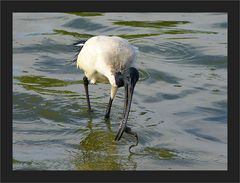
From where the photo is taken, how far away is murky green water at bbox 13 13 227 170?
24.0 feet

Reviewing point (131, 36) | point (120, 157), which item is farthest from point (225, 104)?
point (131, 36)

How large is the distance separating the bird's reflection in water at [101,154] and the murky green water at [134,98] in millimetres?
10

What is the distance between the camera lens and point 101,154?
7359mm

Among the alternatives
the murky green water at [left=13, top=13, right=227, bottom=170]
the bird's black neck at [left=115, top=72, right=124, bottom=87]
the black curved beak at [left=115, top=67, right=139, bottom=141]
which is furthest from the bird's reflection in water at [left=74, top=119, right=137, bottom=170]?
the bird's black neck at [left=115, top=72, right=124, bottom=87]

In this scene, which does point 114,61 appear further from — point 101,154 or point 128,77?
point 101,154

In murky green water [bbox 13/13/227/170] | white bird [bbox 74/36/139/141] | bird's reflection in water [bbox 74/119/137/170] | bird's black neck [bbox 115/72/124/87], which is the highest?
white bird [bbox 74/36/139/141]

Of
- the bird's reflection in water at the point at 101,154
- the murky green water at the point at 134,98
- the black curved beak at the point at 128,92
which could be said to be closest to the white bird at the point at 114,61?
the black curved beak at the point at 128,92

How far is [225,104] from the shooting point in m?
9.09

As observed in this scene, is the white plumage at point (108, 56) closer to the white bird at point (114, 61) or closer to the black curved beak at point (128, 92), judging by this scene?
the white bird at point (114, 61)

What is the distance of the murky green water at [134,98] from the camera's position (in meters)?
7.30

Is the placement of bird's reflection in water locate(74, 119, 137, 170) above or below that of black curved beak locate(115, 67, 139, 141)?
below

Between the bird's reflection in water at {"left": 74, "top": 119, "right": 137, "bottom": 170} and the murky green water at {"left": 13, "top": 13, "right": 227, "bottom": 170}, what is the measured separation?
0.01 m

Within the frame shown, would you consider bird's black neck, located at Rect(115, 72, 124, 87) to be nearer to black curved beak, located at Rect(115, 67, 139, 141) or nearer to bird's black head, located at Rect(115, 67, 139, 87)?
bird's black head, located at Rect(115, 67, 139, 87)

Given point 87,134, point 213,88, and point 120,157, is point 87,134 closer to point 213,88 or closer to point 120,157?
point 120,157
